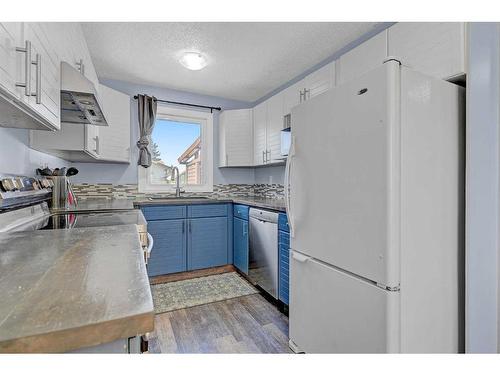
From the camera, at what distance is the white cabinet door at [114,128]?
8.66 ft

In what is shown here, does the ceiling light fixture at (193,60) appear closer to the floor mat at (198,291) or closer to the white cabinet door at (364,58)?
the white cabinet door at (364,58)

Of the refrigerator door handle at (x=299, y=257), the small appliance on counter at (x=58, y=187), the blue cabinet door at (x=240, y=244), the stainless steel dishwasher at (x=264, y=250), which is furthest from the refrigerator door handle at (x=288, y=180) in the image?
the small appliance on counter at (x=58, y=187)

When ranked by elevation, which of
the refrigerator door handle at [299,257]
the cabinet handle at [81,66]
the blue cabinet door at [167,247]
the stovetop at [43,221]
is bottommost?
the blue cabinet door at [167,247]

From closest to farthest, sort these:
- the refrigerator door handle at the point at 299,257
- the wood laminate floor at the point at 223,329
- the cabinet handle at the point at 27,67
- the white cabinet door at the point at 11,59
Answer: the white cabinet door at the point at 11,59 → the cabinet handle at the point at 27,67 → the refrigerator door handle at the point at 299,257 → the wood laminate floor at the point at 223,329

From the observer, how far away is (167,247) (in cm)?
282

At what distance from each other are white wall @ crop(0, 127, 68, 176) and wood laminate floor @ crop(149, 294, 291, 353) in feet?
4.52

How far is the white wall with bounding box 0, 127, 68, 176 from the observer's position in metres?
1.36

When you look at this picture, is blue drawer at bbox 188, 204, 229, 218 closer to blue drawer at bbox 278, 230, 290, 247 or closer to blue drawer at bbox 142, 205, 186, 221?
blue drawer at bbox 142, 205, 186, 221

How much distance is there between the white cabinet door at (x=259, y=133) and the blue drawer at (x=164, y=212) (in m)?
1.12

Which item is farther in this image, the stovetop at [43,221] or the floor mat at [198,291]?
the floor mat at [198,291]

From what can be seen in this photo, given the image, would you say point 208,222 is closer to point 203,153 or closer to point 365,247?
point 203,153

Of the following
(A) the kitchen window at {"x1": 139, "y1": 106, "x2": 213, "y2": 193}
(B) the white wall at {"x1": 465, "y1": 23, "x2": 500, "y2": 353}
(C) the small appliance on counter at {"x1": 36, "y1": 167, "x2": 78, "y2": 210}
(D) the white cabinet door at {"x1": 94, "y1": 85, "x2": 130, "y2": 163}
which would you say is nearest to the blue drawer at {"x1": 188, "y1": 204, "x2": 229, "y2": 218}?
(A) the kitchen window at {"x1": 139, "y1": 106, "x2": 213, "y2": 193}

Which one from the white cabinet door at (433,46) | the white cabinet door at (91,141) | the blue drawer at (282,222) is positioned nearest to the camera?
the white cabinet door at (433,46)
